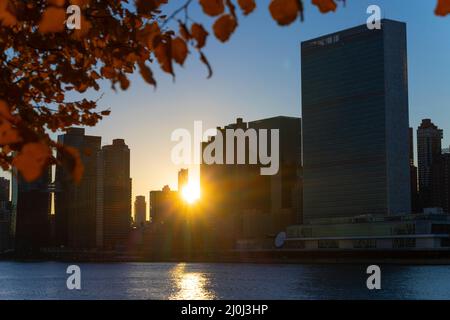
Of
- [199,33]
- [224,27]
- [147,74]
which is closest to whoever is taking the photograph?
[224,27]

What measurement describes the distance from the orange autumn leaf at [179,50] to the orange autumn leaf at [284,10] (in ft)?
3.48

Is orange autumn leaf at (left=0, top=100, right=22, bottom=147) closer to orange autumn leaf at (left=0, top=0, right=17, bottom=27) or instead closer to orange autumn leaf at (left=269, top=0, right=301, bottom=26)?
orange autumn leaf at (left=0, top=0, right=17, bottom=27)

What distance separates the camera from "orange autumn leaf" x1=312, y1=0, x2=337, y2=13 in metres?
6.65

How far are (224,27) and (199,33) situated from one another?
42 centimetres

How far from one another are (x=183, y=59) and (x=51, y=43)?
240 inches

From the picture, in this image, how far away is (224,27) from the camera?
6367mm

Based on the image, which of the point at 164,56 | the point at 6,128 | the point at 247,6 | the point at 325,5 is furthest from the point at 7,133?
the point at 325,5

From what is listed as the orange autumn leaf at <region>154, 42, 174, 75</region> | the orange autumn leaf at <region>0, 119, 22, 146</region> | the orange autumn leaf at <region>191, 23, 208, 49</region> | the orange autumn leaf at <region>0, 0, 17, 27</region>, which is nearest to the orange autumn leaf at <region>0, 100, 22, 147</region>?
Answer: the orange autumn leaf at <region>0, 119, 22, 146</region>

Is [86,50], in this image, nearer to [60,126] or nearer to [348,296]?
[60,126]

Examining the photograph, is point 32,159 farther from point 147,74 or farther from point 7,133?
point 147,74

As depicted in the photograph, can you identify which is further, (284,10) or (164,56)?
(164,56)
